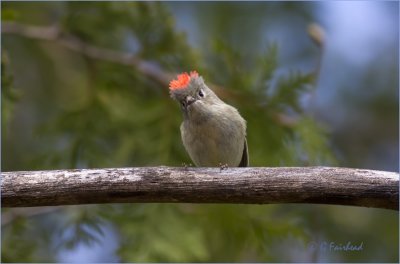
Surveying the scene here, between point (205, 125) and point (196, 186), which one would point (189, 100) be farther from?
point (196, 186)

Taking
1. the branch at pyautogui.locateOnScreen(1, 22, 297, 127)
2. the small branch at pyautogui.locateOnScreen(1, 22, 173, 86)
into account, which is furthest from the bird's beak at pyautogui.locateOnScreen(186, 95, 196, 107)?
the small branch at pyautogui.locateOnScreen(1, 22, 173, 86)

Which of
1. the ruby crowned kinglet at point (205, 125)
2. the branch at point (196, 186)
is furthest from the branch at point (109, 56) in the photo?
the branch at point (196, 186)

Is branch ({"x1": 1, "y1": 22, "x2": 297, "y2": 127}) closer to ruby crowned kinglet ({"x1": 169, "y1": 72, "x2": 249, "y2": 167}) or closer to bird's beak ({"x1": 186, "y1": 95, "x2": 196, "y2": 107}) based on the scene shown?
ruby crowned kinglet ({"x1": 169, "y1": 72, "x2": 249, "y2": 167})

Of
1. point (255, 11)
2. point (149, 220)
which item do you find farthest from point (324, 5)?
Result: point (149, 220)

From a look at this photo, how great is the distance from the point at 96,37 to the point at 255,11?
6.37ft

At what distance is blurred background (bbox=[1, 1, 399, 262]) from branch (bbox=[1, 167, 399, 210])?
0.91 meters

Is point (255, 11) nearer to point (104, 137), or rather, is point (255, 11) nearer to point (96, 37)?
point (96, 37)

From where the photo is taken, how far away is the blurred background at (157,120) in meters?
4.78

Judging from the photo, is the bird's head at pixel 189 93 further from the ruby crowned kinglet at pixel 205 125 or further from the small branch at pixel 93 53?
the small branch at pixel 93 53

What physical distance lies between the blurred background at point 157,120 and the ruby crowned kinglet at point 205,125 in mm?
593

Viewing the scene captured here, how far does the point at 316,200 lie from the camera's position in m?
3.26

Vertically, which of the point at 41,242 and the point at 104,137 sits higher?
the point at 104,137

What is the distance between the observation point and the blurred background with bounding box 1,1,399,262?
478 cm

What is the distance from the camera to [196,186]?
3350 mm
